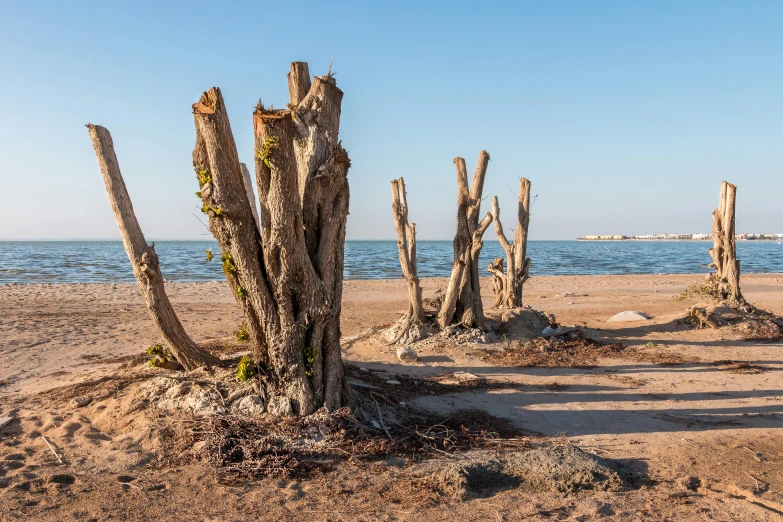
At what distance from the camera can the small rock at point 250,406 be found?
569 centimetres

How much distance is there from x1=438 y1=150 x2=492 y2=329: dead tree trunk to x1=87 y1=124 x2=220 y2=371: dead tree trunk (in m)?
5.19

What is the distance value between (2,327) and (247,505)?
10952mm

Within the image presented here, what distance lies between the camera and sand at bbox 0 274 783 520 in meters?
4.30

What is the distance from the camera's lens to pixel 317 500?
4.39 meters

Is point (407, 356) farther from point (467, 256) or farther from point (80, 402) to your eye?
point (80, 402)

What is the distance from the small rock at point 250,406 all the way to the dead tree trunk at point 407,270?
5180mm

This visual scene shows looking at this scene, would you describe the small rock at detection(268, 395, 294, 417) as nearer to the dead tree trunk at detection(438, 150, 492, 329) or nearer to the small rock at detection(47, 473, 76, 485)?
the small rock at detection(47, 473, 76, 485)

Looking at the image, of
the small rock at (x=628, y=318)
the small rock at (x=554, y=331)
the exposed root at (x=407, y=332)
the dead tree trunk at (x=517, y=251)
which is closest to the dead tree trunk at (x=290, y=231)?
the exposed root at (x=407, y=332)

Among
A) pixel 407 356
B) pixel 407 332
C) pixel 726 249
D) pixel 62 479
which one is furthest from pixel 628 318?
pixel 62 479

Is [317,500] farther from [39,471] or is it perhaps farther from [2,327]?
[2,327]

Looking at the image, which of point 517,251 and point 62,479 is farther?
point 517,251

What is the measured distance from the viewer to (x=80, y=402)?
6.45m

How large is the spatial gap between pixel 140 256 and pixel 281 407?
2.60m

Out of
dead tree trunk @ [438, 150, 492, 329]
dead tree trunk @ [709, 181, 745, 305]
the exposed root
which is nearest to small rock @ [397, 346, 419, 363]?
the exposed root
